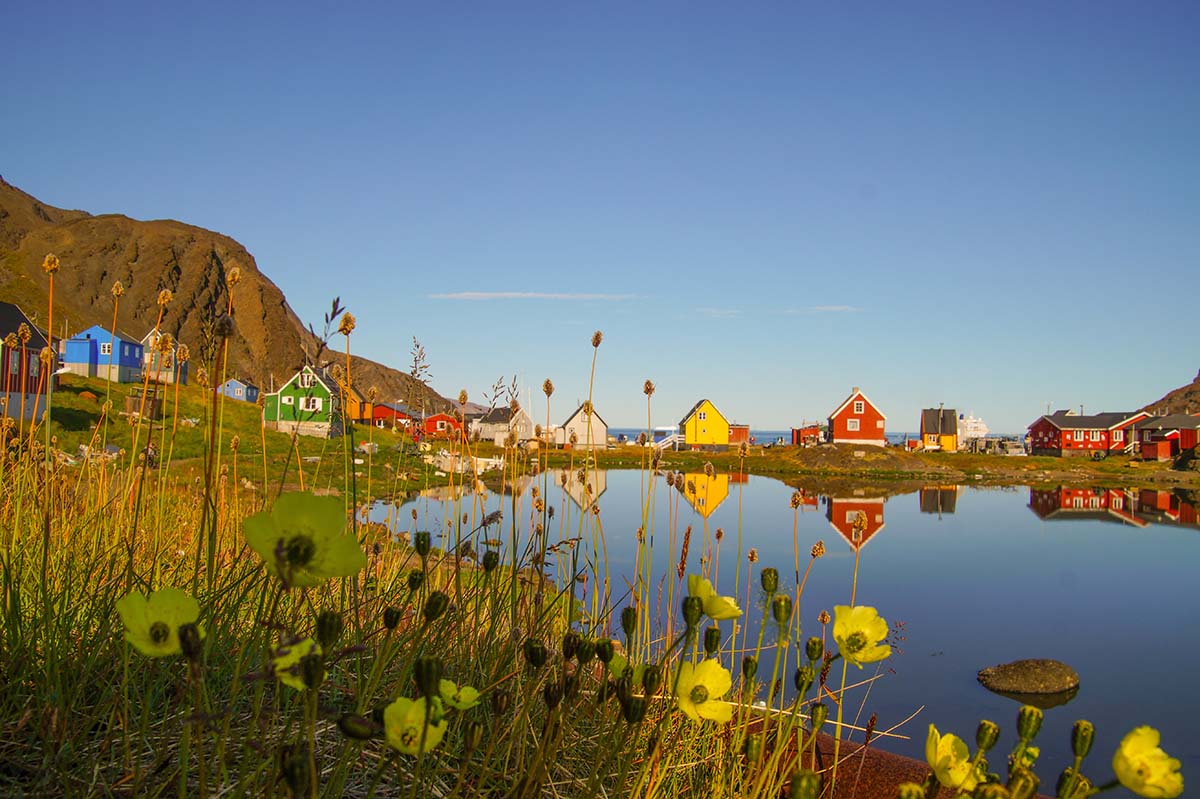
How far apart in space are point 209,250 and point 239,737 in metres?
161

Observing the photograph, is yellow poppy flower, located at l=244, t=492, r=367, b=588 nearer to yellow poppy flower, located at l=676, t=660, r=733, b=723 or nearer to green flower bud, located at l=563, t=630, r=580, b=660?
green flower bud, located at l=563, t=630, r=580, b=660

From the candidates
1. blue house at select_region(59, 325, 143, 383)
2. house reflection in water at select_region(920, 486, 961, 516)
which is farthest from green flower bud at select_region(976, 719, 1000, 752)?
blue house at select_region(59, 325, 143, 383)

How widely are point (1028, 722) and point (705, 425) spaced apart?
55.5 metres

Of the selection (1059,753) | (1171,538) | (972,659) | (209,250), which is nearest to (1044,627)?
(972,659)

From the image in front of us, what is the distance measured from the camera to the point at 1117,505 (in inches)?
1169

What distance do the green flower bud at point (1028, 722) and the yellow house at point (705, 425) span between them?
54.9 metres

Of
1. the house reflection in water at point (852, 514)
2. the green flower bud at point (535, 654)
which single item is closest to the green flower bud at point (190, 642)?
the green flower bud at point (535, 654)

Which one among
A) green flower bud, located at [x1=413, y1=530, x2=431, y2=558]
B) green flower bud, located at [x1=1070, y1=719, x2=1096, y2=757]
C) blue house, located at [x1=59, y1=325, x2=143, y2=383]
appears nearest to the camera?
green flower bud, located at [x1=1070, y1=719, x2=1096, y2=757]

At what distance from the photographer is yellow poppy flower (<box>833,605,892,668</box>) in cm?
104

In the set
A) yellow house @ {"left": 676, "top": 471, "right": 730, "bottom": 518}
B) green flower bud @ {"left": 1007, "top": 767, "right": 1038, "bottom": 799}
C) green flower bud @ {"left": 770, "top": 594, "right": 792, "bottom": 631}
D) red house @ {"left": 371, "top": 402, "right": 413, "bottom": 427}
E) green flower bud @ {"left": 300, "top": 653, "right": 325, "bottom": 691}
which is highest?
red house @ {"left": 371, "top": 402, "right": 413, "bottom": 427}

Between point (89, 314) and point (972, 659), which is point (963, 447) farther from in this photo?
point (89, 314)

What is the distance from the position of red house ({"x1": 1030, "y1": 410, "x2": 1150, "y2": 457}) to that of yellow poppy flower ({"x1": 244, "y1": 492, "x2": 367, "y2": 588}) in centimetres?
6851

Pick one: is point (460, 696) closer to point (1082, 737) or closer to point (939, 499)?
point (1082, 737)

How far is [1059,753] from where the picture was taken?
7.64m
